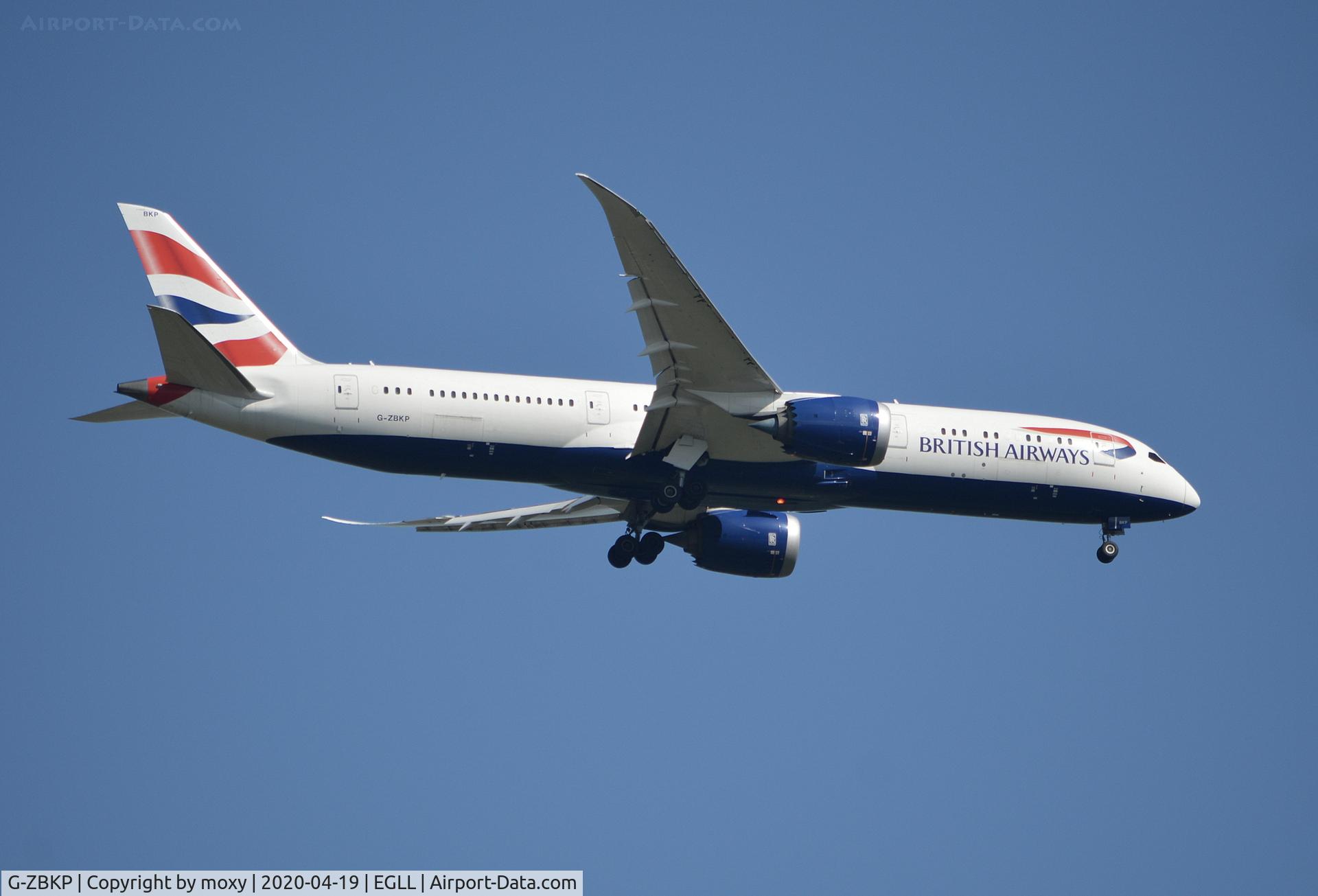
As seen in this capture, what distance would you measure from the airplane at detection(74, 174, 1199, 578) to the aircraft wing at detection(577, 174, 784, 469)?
38mm

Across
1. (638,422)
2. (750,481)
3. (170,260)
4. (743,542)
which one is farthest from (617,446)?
(170,260)

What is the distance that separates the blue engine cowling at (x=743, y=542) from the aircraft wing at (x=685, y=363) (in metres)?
5.33

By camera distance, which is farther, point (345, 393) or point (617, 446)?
point (617, 446)

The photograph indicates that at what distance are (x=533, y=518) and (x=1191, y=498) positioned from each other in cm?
1598

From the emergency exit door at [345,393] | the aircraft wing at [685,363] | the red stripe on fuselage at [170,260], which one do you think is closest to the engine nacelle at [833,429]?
the aircraft wing at [685,363]

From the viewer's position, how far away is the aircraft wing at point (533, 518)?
36.0m

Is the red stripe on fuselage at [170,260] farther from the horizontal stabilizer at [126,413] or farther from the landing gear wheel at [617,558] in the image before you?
the landing gear wheel at [617,558]

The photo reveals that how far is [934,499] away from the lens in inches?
1289

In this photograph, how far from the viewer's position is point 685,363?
2892cm

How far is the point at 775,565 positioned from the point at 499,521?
6943 mm

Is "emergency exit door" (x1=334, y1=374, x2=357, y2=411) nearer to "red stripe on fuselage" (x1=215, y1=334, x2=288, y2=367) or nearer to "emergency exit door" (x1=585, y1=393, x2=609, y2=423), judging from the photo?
"red stripe on fuselage" (x1=215, y1=334, x2=288, y2=367)

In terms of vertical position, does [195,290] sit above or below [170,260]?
below

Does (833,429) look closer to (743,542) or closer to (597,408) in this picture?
(597,408)

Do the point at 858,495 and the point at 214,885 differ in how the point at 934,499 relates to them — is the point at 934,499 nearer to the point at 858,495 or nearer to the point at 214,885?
the point at 858,495
